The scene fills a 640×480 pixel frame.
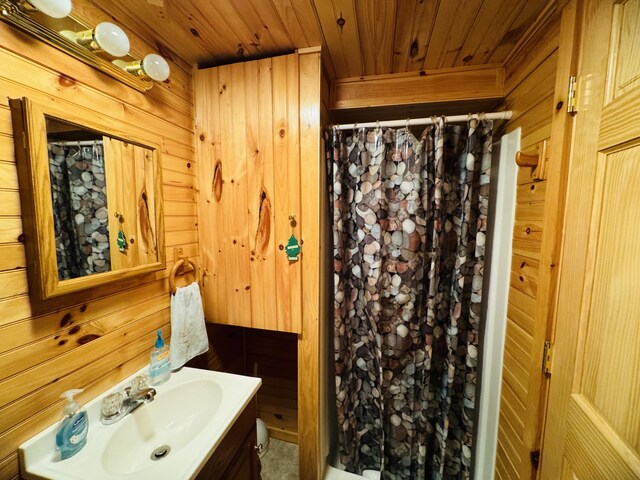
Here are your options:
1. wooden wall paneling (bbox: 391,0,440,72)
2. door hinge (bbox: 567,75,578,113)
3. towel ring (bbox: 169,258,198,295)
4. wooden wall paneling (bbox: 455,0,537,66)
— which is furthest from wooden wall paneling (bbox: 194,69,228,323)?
door hinge (bbox: 567,75,578,113)

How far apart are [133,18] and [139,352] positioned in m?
1.38

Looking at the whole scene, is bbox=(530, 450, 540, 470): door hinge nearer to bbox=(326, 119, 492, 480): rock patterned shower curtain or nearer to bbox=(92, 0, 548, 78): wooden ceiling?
bbox=(326, 119, 492, 480): rock patterned shower curtain

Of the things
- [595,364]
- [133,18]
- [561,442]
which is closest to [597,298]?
[595,364]

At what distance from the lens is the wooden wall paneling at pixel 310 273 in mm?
1116

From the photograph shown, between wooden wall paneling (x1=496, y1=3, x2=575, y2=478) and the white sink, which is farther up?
wooden wall paneling (x1=496, y1=3, x2=575, y2=478)

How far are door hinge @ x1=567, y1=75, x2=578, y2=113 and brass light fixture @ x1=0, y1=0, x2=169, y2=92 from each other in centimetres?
142

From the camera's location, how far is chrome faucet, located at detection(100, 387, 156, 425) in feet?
2.76

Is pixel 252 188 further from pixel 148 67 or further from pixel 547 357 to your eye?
pixel 547 357

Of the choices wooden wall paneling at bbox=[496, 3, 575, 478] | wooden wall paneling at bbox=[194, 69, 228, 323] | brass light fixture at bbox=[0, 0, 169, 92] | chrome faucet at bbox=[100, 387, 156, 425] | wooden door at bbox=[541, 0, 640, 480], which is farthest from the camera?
wooden wall paneling at bbox=[194, 69, 228, 323]

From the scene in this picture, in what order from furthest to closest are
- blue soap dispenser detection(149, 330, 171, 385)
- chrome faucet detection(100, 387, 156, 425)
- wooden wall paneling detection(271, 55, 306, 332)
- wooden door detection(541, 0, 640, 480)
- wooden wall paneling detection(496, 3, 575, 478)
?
wooden wall paneling detection(271, 55, 306, 332) → blue soap dispenser detection(149, 330, 171, 385) → chrome faucet detection(100, 387, 156, 425) → wooden wall paneling detection(496, 3, 575, 478) → wooden door detection(541, 0, 640, 480)

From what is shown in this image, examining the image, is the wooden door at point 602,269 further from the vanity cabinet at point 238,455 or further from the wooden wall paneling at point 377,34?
the vanity cabinet at point 238,455

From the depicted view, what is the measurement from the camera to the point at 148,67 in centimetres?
92

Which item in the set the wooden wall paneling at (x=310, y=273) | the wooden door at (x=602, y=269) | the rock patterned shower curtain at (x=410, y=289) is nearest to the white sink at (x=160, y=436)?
the wooden wall paneling at (x=310, y=273)

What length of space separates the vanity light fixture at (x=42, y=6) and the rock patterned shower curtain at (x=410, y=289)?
1027 mm
